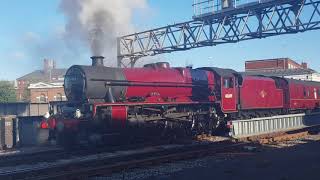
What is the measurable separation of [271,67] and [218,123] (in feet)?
194

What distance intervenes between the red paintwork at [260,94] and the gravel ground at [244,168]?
9.51 metres

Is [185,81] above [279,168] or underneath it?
above

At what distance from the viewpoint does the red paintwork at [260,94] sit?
81.2 ft

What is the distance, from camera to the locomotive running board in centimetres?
2031

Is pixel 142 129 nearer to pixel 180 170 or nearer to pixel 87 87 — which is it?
pixel 87 87

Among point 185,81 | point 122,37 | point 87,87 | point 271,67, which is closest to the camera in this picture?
point 87,87

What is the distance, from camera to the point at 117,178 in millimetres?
10992

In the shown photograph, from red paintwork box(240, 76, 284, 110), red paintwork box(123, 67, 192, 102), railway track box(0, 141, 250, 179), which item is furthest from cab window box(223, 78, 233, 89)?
railway track box(0, 141, 250, 179)

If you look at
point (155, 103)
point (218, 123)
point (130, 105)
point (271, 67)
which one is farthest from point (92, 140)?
point (271, 67)

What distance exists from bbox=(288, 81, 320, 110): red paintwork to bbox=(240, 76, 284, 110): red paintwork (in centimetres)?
133

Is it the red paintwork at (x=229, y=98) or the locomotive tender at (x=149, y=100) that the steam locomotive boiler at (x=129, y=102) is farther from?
the red paintwork at (x=229, y=98)

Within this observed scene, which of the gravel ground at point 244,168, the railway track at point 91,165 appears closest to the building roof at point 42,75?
the railway track at point 91,165

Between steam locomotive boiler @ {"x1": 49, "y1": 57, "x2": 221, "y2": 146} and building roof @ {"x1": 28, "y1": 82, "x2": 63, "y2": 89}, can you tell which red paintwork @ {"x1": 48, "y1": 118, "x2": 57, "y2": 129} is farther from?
building roof @ {"x1": 28, "y1": 82, "x2": 63, "y2": 89}

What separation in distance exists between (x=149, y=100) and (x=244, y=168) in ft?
25.3
